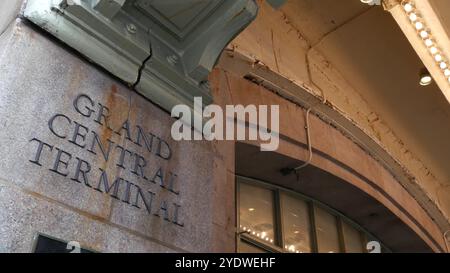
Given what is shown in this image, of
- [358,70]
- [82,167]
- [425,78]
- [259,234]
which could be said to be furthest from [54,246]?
[425,78]

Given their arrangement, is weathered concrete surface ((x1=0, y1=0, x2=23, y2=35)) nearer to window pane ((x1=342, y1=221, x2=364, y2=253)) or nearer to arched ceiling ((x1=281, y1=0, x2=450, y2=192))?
arched ceiling ((x1=281, y1=0, x2=450, y2=192))

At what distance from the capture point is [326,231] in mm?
5578

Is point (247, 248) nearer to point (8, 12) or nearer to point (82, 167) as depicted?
point (82, 167)

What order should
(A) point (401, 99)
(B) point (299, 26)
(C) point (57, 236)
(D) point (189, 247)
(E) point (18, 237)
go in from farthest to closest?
(A) point (401, 99) → (B) point (299, 26) → (D) point (189, 247) → (C) point (57, 236) → (E) point (18, 237)

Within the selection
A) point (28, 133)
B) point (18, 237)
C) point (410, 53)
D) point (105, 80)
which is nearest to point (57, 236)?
point (18, 237)

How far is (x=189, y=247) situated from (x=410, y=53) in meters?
5.06

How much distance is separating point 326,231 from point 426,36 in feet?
8.15

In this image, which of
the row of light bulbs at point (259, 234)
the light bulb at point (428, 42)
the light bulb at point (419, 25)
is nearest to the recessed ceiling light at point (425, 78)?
the light bulb at point (428, 42)

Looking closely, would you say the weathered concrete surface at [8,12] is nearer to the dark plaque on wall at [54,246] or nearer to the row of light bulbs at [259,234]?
the dark plaque on wall at [54,246]

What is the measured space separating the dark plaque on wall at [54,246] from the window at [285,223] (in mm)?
2304

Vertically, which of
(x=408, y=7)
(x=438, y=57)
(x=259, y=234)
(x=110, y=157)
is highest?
(x=408, y=7)

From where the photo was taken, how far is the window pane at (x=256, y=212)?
4.56m

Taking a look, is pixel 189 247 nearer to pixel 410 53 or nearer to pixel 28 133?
pixel 28 133
